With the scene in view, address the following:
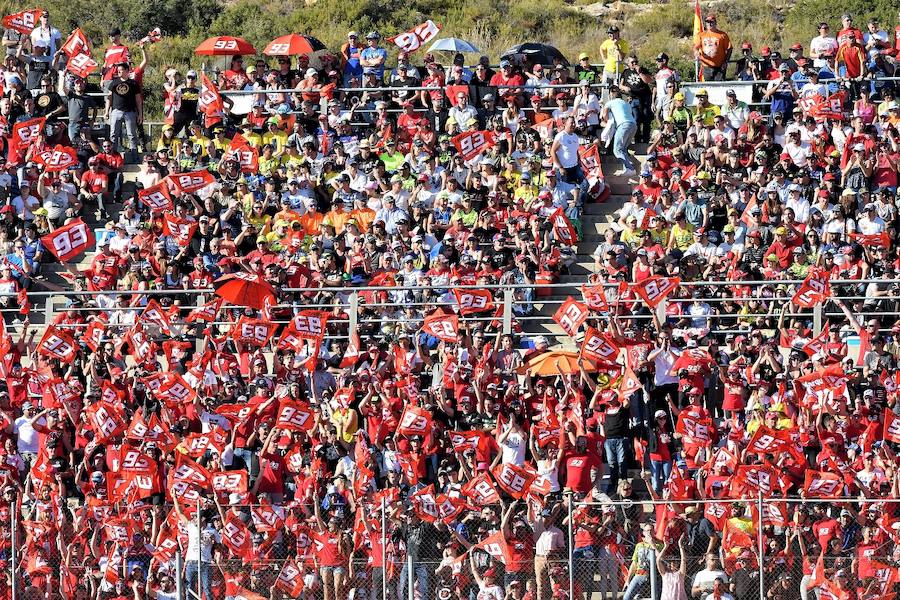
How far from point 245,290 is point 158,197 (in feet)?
8.87

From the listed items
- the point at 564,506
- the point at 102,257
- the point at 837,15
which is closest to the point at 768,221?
the point at 564,506

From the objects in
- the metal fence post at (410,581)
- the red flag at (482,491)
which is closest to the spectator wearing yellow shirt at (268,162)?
the red flag at (482,491)

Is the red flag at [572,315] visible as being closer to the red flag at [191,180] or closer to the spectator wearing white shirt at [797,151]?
the spectator wearing white shirt at [797,151]

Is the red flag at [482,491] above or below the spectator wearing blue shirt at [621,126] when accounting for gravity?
below

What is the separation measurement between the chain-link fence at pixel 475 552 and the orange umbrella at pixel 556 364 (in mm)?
2333

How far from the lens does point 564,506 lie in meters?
21.6

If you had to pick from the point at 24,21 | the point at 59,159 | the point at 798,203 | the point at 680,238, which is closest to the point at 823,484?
the point at 680,238

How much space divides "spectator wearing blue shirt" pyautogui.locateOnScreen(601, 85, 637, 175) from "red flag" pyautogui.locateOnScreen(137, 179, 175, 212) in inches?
225

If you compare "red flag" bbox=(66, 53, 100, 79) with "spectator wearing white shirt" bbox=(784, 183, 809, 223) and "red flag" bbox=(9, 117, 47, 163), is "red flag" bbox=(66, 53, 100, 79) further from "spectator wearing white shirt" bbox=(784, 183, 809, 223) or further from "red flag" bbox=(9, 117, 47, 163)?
"spectator wearing white shirt" bbox=(784, 183, 809, 223)

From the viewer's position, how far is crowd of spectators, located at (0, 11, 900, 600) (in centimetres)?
2114

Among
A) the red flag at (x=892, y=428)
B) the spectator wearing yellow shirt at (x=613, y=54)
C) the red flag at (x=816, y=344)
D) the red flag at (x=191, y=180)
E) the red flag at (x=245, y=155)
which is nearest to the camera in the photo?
the red flag at (x=892, y=428)

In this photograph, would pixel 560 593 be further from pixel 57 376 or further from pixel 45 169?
pixel 45 169

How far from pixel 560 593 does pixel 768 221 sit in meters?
7.20

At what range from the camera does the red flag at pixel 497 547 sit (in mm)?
21094
